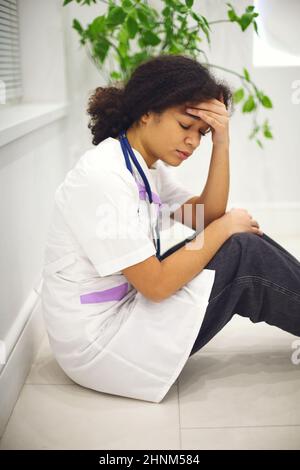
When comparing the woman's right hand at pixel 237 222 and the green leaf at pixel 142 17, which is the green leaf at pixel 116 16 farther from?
the woman's right hand at pixel 237 222

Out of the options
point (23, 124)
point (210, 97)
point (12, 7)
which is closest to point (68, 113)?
point (12, 7)

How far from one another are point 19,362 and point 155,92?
2.79 feet

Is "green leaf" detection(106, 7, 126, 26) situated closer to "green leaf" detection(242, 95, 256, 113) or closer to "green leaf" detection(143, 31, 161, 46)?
"green leaf" detection(143, 31, 161, 46)

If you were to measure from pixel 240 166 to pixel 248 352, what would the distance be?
147 centimetres

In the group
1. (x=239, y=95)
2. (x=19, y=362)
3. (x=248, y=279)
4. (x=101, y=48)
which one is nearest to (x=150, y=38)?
(x=101, y=48)

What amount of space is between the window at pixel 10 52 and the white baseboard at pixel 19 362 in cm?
87

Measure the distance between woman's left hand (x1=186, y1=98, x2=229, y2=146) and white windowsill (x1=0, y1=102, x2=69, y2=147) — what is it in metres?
0.53

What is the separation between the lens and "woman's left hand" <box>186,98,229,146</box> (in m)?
1.54

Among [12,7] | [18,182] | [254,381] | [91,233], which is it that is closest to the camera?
[91,233]

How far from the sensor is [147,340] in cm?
154

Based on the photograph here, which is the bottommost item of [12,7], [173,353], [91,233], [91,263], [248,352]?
[248,352]

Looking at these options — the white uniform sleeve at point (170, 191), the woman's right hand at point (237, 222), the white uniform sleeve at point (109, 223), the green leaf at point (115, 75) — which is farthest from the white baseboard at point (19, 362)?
the green leaf at point (115, 75)

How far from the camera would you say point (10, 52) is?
2.44 meters

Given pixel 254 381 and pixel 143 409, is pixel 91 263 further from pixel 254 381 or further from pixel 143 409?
pixel 254 381
